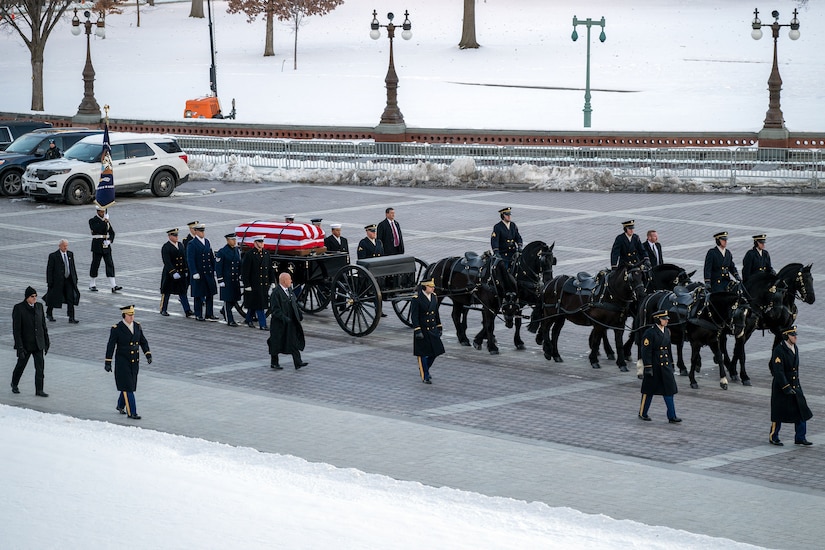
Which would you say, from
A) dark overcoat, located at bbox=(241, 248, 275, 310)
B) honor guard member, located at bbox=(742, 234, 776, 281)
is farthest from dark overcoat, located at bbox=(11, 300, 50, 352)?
honor guard member, located at bbox=(742, 234, 776, 281)

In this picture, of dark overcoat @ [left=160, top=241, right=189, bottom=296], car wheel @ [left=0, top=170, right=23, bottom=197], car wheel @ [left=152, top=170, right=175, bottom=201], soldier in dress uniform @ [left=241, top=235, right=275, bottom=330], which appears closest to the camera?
soldier in dress uniform @ [left=241, top=235, right=275, bottom=330]

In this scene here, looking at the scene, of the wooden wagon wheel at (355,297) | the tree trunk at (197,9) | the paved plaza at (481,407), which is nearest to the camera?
the paved plaza at (481,407)

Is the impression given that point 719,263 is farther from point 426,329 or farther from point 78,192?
point 78,192

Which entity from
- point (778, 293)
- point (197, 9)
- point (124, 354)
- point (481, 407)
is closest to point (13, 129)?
point (124, 354)

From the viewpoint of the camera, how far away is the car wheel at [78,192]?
32.5 m

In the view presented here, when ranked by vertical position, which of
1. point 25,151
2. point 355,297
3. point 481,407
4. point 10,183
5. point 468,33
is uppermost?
point 468,33

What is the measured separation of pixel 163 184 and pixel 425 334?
19.1m

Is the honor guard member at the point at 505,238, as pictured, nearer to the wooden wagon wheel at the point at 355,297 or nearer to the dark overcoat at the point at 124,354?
the wooden wagon wheel at the point at 355,297

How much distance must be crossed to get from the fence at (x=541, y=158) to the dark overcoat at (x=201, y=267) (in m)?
16.1

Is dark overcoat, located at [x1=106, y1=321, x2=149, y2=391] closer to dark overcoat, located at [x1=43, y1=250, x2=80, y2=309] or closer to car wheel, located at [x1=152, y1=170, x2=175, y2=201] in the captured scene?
dark overcoat, located at [x1=43, y1=250, x2=80, y2=309]

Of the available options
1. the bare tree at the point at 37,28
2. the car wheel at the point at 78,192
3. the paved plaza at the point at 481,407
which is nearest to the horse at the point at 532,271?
the paved plaza at the point at 481,407

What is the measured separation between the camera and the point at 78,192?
32688mm

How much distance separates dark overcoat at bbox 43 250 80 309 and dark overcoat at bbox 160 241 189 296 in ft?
4.67

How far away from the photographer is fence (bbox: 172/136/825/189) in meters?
33.6
